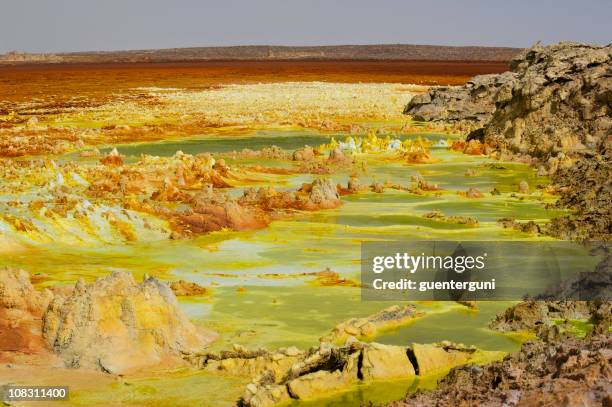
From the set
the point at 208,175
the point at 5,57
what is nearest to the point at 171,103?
the point at 208,175

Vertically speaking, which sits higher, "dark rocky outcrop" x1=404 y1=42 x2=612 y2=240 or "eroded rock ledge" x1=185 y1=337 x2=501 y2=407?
"dark rocky outcrop" x1=404 y1=42 x2=612 y2=240

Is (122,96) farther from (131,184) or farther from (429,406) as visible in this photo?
(429,406)

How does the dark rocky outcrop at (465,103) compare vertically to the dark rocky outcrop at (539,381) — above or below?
above

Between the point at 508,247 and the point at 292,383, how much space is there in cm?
515

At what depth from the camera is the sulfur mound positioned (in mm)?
6090

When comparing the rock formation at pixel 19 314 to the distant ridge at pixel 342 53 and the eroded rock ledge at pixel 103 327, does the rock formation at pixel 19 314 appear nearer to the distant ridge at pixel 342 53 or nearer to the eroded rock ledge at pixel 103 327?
the eroded rock ledge at pixel 103 327

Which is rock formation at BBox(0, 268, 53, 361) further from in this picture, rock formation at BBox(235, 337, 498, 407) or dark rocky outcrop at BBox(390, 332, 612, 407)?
dark rocky outcrop at BBox(390, 332, 612, 407)

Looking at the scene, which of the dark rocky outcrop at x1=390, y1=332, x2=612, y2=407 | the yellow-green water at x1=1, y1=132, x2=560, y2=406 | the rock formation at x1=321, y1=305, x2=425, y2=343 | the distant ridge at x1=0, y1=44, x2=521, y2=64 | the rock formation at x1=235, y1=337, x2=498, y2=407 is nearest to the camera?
the dark rocky outcrop at x1=390, y1=332, x2=612, y2=407

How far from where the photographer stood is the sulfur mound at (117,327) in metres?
6.09

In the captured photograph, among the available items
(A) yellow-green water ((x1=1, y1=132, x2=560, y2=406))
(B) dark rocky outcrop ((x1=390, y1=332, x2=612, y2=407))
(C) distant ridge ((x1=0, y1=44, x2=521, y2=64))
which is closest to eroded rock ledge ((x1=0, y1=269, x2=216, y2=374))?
(A) yellow-green water ((x1=1, y1=132, x2=560, y2=406))

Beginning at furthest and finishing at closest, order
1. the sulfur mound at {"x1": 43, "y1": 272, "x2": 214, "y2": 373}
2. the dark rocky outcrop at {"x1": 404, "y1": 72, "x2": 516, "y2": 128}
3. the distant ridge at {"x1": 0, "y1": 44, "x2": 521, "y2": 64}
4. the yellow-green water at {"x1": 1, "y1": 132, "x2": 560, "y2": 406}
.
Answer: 1. the distant ridge at {"x1": 0, "y1": 44, "x2": 521, "y2": 64}
2. the dark rocky outcrop at {"x1": 404, "y1": 72, "x2": 516, "y2": 128}
3. the sulfur mound at {"x1": 43, "y1": 272, "x2": 214, "y2": 373}
4. the yellow-green water at {"x1": 1, "y1": 132, "x2": 560, "y2": 406}

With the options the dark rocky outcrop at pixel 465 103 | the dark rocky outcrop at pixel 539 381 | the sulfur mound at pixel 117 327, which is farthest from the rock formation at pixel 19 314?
the dark rocky outcrop at pixel 465 103

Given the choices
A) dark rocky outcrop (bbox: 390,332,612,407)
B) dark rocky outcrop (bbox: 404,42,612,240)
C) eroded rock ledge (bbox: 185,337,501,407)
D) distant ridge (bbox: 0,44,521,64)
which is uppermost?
distant ridge (bbox: 0,44,521,64)

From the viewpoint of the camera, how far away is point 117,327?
6.23 meters
